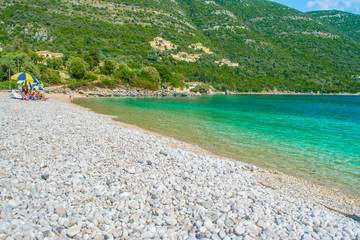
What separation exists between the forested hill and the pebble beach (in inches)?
3148

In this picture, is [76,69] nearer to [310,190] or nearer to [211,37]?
[310,190]

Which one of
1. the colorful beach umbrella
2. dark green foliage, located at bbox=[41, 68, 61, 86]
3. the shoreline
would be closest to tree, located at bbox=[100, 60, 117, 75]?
dark green foliage, located at bbox=[41, 68, 61, 86]

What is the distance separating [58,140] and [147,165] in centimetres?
447

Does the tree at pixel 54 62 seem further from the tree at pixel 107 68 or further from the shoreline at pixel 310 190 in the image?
the shoreline at pixel 310 190

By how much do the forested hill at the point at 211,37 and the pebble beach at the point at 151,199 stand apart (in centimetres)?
7995

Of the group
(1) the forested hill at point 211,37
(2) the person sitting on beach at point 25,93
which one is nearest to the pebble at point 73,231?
(2) the person sitting on beach at point 25,93

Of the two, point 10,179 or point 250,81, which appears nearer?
point 10,179

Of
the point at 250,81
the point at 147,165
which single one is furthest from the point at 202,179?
the point at 250,81

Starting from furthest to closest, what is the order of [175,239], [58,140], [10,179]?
[58,140], [10,179], [175,239]

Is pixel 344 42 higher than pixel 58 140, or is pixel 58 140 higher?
pixel 344 42

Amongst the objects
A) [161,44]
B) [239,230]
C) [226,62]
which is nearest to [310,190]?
[239,230]

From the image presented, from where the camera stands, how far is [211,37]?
15988 centimetres

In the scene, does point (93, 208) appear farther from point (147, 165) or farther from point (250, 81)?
point (250, 81)

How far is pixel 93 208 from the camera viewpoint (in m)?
4.36
